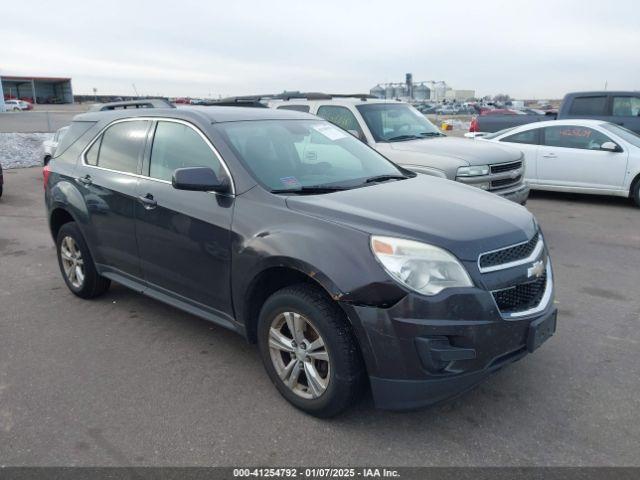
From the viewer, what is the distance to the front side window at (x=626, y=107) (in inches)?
470

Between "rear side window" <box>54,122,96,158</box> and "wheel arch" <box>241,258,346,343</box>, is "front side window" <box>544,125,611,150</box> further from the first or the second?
"wheel arch" <box>241,258,346,343</box>

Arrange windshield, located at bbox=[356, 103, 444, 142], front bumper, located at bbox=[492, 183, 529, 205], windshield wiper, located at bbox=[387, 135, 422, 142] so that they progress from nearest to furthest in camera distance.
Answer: front bumper, located at bbox=[492, 183, 529, 205] → windshield wiper, located at bbox=[387, 135, 422, 142] → windshield, located at bbox=[356, 103, 444, 142]

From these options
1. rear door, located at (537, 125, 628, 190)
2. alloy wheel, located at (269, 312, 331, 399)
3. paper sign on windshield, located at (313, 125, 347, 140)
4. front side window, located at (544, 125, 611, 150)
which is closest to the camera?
alloy wheel, located at (269, 312, 331, 399)

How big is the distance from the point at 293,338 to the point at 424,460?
0.96 metres

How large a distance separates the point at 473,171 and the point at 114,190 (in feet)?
13.7

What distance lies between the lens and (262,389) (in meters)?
3.55

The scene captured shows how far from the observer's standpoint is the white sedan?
30.0 ft

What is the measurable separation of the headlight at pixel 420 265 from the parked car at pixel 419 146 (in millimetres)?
3932

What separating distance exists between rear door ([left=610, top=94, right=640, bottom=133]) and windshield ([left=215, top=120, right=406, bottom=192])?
9.75m

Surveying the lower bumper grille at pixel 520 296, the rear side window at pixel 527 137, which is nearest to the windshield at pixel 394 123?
the rear side window at pixel 527 137

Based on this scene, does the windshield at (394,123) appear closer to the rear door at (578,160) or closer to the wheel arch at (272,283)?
the rear door at (578,160)

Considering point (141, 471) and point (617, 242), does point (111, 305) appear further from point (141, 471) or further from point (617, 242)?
point (617, 242)

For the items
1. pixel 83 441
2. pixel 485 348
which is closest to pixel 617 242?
pixel 485 348

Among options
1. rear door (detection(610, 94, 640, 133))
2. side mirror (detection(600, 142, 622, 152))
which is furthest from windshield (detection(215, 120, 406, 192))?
rear door (detection(610, 94, 640, 133))
